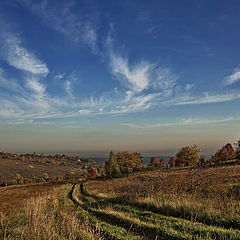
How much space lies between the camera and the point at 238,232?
8320 mm

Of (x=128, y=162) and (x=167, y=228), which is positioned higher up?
(x=128, y=162)

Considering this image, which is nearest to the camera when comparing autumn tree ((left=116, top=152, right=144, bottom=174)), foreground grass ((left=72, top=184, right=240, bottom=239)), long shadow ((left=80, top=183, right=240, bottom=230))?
foreground grass ((left=72, top=184, right=240, bottom=239))

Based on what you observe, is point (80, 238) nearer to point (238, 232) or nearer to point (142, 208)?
point (238, 232)

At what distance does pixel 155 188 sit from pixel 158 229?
991 cm

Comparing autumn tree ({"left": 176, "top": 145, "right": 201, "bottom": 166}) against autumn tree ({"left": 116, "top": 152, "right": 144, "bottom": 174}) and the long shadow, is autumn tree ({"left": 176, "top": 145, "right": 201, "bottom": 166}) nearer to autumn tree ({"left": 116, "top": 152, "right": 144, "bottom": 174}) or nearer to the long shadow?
autumn tree ({"left": 116, "top": 152, "right": 144, "bottom": 174})

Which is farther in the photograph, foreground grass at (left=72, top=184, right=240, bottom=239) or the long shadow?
the long shadow

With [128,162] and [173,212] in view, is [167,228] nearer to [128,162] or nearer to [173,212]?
[173,212]

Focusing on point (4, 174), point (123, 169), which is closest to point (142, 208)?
point (123, 169)

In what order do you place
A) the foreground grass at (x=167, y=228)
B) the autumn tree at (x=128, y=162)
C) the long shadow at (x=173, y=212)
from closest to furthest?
the foreground grass at (x=167, y=228) < the long shadow at (x=173, y=212) < the autumn tree at (x=128, y=162)

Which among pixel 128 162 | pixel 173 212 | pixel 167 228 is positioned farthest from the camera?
pixel 128 162

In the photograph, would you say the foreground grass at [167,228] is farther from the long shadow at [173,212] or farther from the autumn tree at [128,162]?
the autumn tree at [128,162]

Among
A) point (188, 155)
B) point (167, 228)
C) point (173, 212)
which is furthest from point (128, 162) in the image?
point (167, 228)

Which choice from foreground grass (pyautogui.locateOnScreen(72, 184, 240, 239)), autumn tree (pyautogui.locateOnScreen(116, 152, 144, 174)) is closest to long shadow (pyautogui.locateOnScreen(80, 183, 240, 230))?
foreground grass (pyautogui.locateOnScreen(72, 184, 240, 239))

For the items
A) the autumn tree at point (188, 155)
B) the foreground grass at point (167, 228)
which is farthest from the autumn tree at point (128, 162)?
the foreground grass at point (167, 228)
